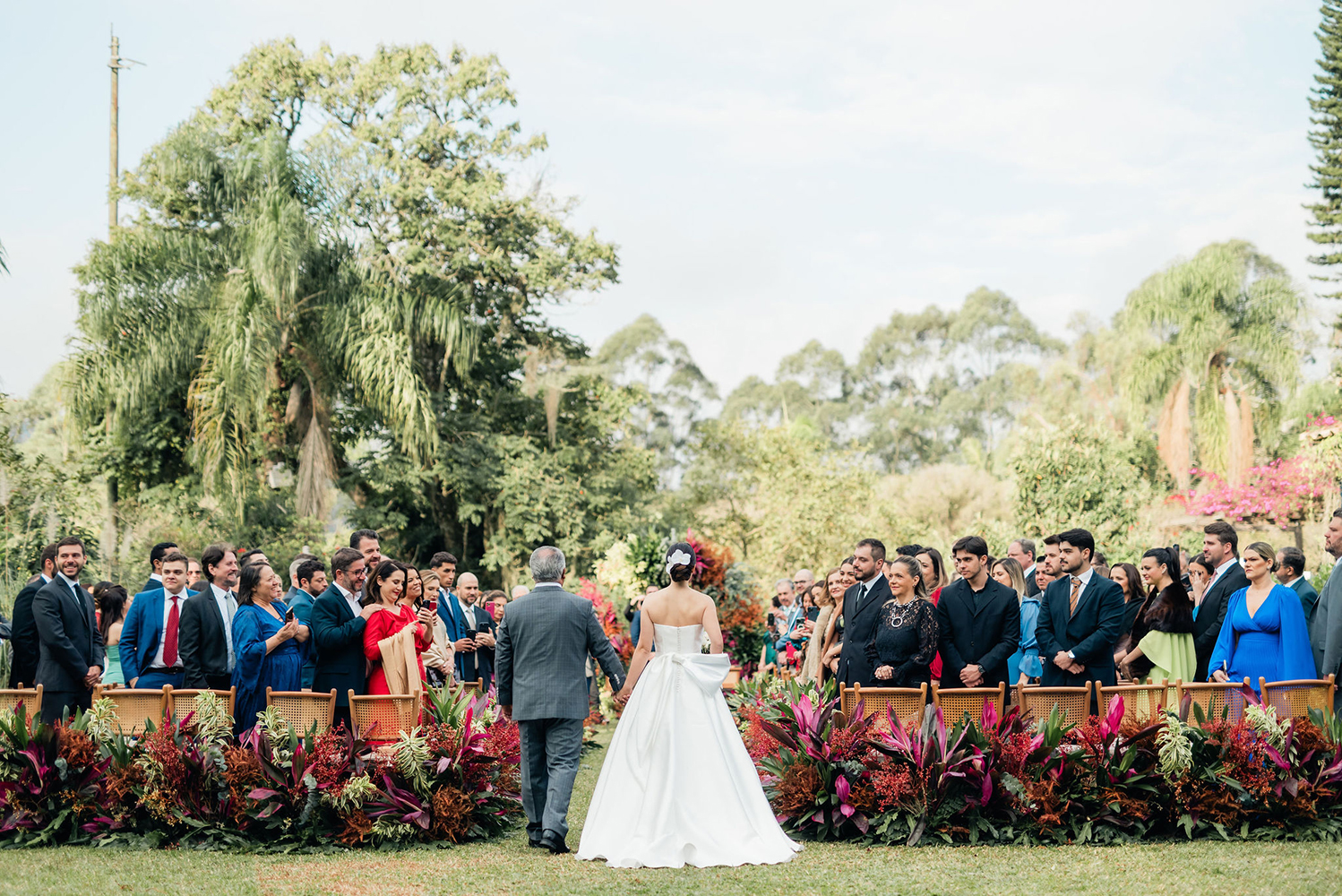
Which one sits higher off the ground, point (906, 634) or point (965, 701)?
point (906, 634)

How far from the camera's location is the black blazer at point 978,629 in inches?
307

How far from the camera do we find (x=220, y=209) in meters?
21.7

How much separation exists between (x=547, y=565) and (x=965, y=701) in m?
2.66

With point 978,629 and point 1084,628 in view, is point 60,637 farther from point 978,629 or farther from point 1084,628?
point 1084,628

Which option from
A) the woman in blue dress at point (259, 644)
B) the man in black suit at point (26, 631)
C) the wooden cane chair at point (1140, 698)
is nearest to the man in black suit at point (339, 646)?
the woman in blue dress at point (259, 644)

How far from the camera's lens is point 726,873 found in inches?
254

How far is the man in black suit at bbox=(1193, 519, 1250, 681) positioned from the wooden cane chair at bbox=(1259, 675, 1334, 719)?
3.03 ft

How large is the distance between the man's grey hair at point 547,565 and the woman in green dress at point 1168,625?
4034 mm

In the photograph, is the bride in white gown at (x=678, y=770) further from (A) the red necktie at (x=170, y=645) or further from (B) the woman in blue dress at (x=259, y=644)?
(A) the red necktie at (x=170, y=645)

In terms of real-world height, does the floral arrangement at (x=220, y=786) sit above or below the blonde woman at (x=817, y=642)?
below

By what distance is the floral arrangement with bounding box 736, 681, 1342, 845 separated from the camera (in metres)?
6.80

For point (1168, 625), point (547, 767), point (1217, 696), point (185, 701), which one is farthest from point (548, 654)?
point (1168, 625)

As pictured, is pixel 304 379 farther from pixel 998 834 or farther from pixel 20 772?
pixel 998 834

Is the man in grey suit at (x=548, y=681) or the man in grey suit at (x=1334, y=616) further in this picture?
the man in grey suit at (x=1334, y=616)
